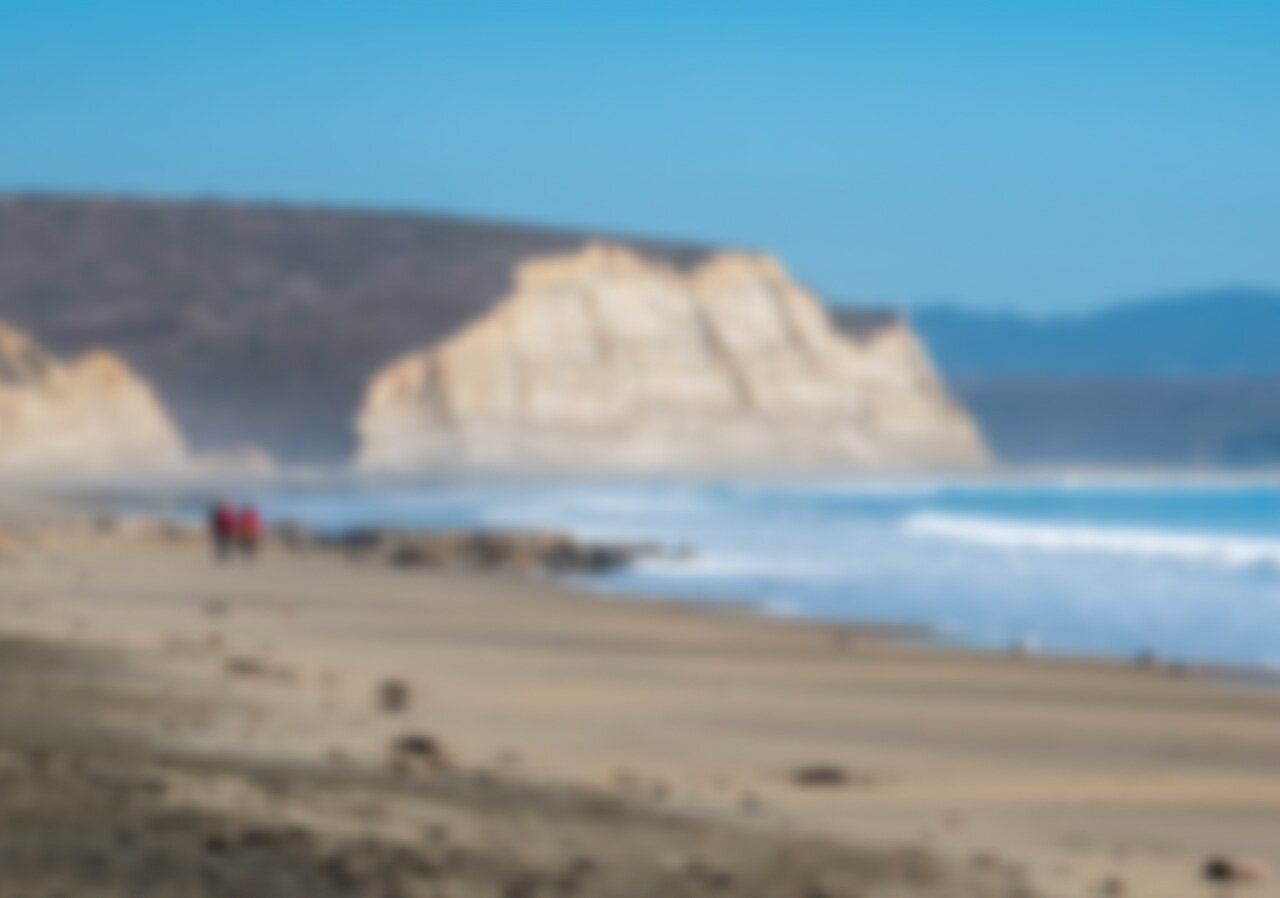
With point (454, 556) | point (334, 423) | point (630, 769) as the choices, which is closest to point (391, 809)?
point (630, 769)

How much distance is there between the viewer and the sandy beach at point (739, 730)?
908cm

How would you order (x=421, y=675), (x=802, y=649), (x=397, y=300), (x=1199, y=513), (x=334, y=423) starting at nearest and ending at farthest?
(x=421, y=675), (x=802, y=649), (x=1199, y=513), (x=334, y=423), (x=397, y=300)

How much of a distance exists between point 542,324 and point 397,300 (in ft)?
34.2

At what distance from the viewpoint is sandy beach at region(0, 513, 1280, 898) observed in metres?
9.08

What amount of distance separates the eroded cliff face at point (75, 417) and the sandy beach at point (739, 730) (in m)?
58.0

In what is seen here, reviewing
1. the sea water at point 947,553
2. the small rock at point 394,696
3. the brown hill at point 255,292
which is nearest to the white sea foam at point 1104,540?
the sea water at point 947,553

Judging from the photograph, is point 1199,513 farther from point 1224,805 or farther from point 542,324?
point 1224,805

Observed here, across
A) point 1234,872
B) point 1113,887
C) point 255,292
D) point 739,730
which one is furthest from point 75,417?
point 1113,887

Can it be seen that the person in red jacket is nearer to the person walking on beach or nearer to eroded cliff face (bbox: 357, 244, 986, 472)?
the person walking on beach

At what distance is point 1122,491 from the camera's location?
9219 centimetres

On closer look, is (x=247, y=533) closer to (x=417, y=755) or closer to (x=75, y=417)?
(x=417, y=755)

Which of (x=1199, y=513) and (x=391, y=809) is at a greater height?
(x=1199, y=513)

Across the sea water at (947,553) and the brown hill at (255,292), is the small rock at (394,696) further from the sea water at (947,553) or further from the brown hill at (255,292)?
the brown hill at (255,292)

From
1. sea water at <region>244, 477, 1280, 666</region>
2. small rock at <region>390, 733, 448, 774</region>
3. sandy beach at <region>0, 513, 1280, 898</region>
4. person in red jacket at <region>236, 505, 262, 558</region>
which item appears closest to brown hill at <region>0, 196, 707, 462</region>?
sea water at <region>244, 477, 1280, 666</region>
